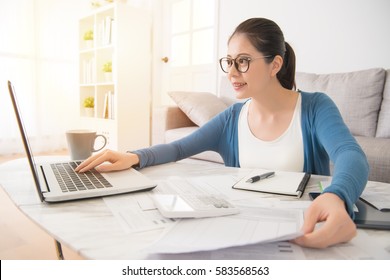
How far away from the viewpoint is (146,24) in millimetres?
3328

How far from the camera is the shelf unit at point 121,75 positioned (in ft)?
10.2

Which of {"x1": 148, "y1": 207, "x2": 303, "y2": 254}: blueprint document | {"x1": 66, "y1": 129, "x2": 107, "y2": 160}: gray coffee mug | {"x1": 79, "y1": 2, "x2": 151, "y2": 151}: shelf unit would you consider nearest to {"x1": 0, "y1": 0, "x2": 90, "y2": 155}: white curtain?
{"x1": 79, "y1": 2, "x2": 151, "y2": 151}: shelf unit

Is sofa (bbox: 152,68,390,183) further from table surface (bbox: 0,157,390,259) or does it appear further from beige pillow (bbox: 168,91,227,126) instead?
table surface (bbox: 0,157,390,259)

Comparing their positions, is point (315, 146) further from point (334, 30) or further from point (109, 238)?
point (334, 30)

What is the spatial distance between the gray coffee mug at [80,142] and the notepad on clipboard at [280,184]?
44cm

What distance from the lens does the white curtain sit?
3.37 metres

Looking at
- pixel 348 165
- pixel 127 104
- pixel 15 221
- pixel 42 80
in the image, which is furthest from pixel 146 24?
pixel 348 165

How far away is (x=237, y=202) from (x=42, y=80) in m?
3.64

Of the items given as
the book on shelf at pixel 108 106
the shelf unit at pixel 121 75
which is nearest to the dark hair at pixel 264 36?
the shelf unit at pixel 121 75

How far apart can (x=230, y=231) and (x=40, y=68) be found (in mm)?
3765
